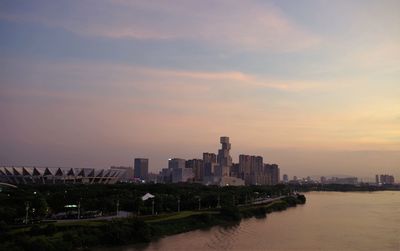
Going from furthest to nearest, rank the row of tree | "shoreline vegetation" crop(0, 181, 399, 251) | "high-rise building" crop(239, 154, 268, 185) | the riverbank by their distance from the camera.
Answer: "high-rise building" crop(239, 154, 268, 185)
the row of tree
"shoreline vegetation" crop(0, 181, 399, 251)
the riverbank

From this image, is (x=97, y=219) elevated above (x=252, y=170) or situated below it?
below

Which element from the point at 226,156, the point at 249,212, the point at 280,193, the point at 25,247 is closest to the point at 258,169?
the point at 226,156

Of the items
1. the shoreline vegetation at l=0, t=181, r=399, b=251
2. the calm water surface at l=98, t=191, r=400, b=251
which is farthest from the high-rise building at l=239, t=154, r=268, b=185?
the calm water surface at l=98, t=191, r=400, b=251

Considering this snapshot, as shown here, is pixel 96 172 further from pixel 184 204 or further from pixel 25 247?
pixel 25 247

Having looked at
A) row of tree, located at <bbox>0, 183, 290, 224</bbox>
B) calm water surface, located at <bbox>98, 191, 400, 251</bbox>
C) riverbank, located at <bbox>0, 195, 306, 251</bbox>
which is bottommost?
calm water surface, located at <bbox>98, 191, 400, 251</bbox>

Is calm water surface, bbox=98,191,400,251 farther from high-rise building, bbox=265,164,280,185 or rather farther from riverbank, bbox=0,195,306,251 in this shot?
high-rise building, bbox=265,164,280,185

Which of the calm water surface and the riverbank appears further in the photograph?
the calm water surface

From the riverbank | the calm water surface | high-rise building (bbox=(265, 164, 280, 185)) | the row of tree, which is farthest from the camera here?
high-rise building (bbox=(265, 164, 280, 185))

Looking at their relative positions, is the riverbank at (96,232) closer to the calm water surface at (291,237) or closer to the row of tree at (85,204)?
the calm water surface at (291,237)

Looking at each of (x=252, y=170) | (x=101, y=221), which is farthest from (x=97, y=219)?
(x=252, y=170)

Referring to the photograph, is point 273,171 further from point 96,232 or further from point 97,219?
point 96,232

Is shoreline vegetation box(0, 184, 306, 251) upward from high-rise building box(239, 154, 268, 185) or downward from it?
downward
